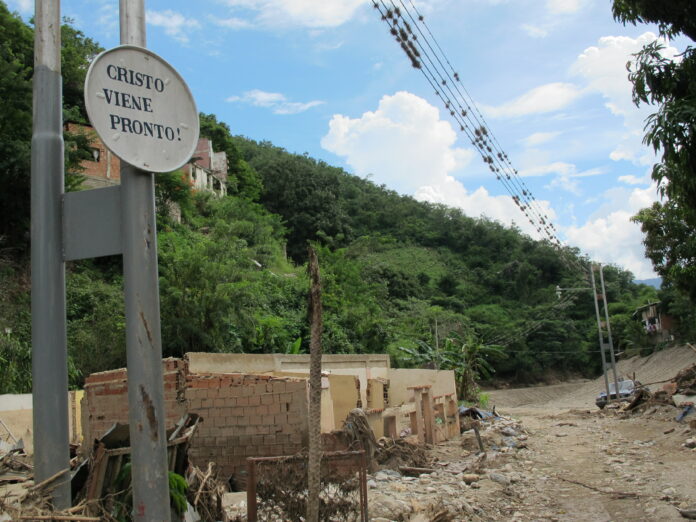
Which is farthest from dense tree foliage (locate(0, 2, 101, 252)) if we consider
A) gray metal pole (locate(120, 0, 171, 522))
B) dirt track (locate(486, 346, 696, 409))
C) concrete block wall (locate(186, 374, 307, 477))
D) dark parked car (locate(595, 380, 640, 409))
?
dirt track (locate(486, 346, 696, 409))

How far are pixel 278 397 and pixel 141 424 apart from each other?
6640 mm

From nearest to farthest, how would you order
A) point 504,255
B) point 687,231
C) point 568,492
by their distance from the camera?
1. point 568,492
2. point 687,231
3. point 504,255

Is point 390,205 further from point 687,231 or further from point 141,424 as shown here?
point 141,424

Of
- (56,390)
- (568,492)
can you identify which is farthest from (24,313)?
(56,390)

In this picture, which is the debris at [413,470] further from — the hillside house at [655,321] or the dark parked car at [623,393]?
the hillside house at [655,321]

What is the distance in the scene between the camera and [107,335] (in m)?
19.1

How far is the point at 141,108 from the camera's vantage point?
12.1 feet

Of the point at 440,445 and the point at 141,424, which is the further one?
the point at 440,445

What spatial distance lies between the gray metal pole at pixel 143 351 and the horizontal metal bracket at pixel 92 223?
0.11 metres

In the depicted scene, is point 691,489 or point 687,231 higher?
point 687,231

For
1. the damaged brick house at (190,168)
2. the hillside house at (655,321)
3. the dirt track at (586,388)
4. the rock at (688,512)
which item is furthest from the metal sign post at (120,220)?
the hillside house at (655,321)

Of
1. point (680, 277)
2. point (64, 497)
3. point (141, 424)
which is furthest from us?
point (680, 277)

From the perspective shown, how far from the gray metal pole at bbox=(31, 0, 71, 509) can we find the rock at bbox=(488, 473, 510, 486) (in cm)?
867

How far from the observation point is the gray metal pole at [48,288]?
12.3 ft
